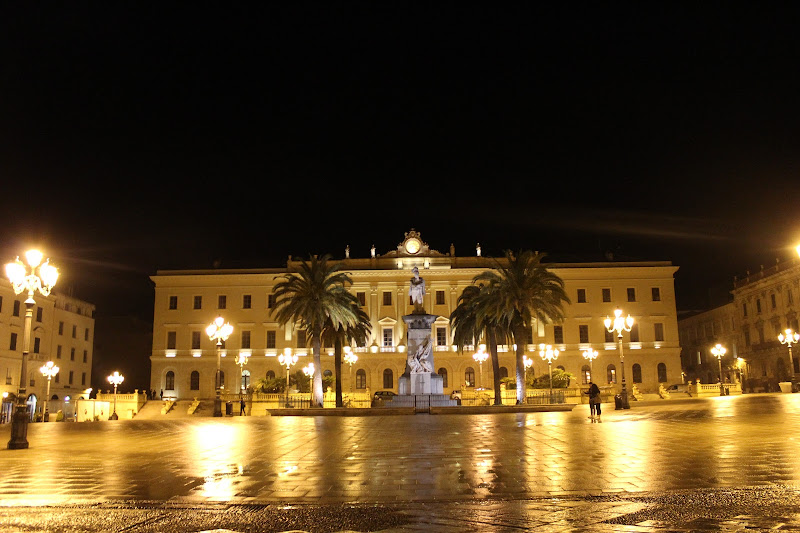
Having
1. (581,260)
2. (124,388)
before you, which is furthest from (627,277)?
(124,388)

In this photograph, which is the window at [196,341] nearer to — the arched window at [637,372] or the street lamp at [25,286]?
the arched window at [637,372]

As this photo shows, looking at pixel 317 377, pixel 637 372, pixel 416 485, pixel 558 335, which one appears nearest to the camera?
pixel 416 485

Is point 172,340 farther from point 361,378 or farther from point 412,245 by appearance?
point 412,245

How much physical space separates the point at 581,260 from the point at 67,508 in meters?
72.4

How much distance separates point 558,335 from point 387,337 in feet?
56.1

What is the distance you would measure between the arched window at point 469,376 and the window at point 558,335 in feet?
29.1

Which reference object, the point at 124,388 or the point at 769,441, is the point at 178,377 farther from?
the point at 769,441

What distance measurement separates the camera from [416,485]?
9188 millimetres

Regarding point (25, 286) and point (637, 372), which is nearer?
point (25, 286)

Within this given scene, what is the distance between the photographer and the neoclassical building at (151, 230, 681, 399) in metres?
70.1

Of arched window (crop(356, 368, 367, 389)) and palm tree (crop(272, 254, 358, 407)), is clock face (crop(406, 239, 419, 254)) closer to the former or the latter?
arched window (crop(356, 368, 367, 389))

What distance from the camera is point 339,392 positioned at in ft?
144

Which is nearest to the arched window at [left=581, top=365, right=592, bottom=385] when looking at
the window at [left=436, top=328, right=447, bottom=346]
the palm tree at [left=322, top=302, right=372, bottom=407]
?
the window at [left=436, top=328, right=447, bottom=346]

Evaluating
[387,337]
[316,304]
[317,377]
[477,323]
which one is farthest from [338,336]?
[387,337]
